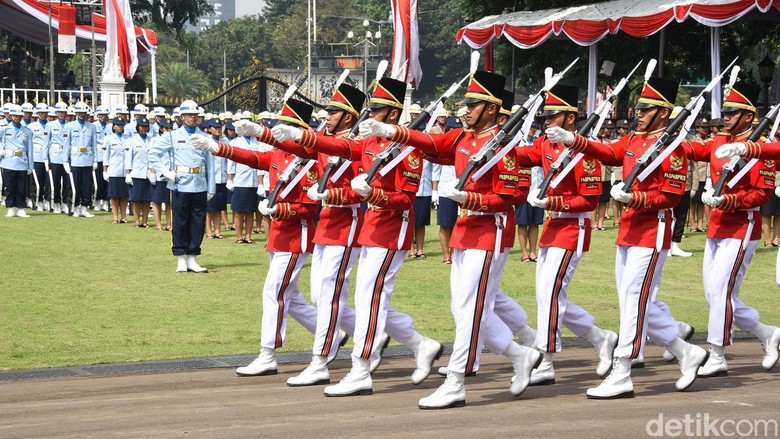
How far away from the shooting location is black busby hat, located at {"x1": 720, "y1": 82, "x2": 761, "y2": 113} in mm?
9727

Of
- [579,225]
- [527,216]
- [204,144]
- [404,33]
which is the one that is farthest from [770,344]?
[404,33]

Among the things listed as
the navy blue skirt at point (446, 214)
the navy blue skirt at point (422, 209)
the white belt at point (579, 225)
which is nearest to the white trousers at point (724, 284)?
the white belt at point (579, 225)

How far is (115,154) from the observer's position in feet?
77.8

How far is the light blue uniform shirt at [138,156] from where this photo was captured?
2261 centimetres

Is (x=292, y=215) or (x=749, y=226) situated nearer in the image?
(x=749, y=226)

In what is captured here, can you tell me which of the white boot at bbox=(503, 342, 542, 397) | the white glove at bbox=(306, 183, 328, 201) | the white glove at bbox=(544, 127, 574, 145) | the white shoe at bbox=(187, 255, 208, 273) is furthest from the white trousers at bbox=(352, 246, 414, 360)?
the white shoe at bbox=(187, 255, 208, 273)

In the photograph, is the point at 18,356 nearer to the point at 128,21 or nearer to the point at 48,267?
the point at 48,267

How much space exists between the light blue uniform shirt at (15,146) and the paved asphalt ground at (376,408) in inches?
606

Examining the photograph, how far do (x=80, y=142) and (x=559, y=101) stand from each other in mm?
16885

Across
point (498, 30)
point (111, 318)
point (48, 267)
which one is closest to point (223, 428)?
point (111, 318)

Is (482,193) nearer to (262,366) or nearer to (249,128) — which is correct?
(249,128)

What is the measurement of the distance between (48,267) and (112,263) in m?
0.91

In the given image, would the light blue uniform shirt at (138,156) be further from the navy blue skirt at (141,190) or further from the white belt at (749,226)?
the white belt at (749,226)

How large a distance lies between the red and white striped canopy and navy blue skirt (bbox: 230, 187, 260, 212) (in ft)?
27.0
